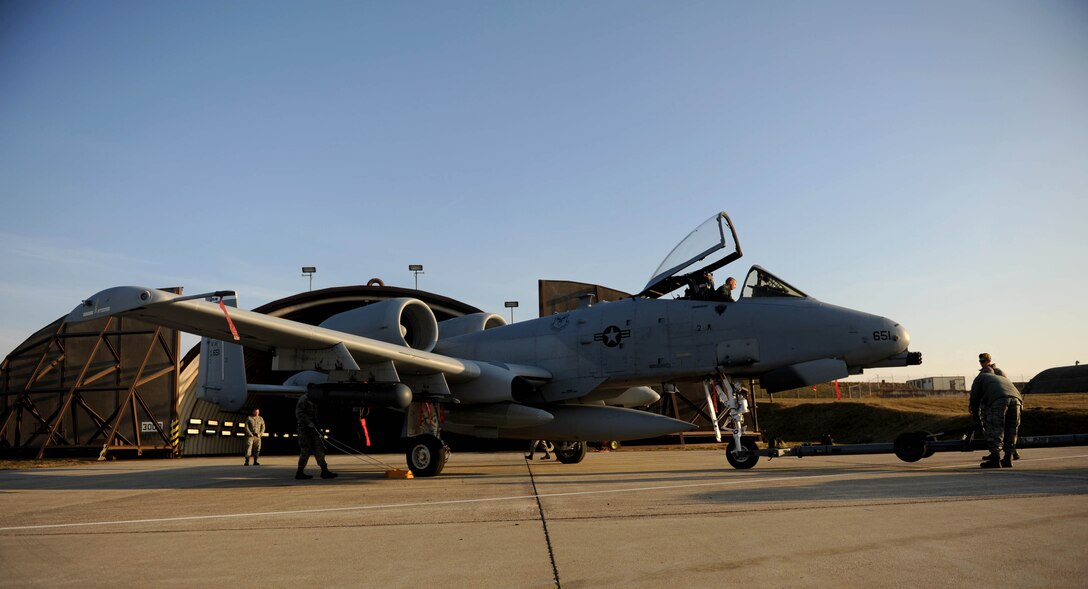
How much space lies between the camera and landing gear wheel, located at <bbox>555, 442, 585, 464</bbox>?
14.3 metres

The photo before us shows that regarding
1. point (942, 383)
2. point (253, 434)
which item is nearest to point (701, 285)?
point (253, 434)

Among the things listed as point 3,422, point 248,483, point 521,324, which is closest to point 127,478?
point 248,483

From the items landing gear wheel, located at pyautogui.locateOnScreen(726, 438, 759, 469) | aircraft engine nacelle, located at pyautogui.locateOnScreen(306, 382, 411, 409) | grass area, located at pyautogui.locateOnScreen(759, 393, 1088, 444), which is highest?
aircraft engine nacelle, located at pyautogui.locateOnScreen(306, 382, 411, 409)

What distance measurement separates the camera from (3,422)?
22656 mm

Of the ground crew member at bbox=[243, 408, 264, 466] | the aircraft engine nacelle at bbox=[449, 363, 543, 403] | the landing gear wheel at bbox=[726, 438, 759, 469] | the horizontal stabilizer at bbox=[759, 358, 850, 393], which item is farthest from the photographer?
the ground crew member at bbox=[243, 408, 264, 466]

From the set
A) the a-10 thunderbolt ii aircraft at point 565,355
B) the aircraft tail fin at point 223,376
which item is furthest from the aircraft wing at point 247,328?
the aircraft tail fin at point 223,376

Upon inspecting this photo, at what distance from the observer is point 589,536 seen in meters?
4.40

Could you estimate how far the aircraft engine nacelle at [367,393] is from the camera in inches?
389

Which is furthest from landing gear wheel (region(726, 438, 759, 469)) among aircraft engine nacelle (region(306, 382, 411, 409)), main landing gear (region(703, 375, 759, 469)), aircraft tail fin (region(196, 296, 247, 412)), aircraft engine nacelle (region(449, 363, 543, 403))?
aircraft tail fin (region(196, 296, 247, 412))

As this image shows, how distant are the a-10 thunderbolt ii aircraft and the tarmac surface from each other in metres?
2.13

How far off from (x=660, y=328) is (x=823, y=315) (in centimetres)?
245

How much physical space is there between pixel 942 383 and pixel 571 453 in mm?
63844

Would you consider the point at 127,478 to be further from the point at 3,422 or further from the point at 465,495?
the point at 3,422

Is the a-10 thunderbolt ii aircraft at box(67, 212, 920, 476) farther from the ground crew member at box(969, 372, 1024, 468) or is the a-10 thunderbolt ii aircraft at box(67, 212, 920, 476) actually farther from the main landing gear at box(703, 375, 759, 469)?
the ground crew member at box(969, 372, 1024, 468)
